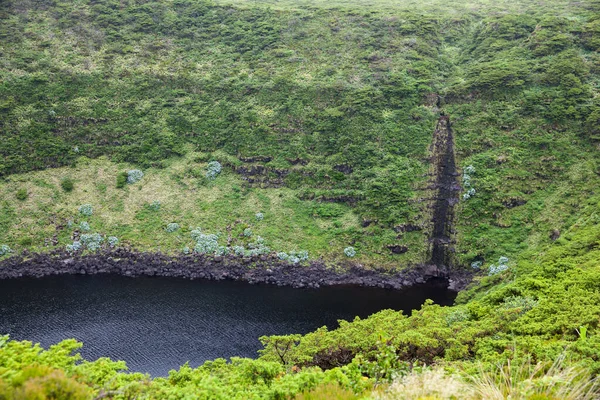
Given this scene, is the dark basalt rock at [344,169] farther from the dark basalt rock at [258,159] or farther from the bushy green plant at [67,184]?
the bushy green plant at [67,184]

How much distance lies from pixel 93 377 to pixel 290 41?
64.1 meters

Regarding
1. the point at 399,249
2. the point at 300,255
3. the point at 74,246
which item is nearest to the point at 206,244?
the point at 300,255

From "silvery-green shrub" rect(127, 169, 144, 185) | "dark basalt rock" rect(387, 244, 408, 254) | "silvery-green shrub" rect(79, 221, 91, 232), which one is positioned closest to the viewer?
"dark basalt rock" rect(387, 244, 408, 254)

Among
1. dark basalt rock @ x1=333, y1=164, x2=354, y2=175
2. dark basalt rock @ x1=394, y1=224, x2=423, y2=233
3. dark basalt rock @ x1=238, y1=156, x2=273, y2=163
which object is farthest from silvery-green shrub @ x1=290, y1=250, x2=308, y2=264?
dark basalt rock @ x1=238, y1=156, x2=273, y2=163

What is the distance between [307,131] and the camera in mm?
58062

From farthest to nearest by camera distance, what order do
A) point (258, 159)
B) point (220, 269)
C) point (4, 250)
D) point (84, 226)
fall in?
point (258, 159), point (84, 226), point (4, 250), point (220, 269)

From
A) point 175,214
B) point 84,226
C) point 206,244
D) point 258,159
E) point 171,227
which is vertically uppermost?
point 258,159

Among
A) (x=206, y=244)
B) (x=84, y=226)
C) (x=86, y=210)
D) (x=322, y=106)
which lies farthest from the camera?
(x=322, y=106)

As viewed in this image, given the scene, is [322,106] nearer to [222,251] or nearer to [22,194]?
[222,251]

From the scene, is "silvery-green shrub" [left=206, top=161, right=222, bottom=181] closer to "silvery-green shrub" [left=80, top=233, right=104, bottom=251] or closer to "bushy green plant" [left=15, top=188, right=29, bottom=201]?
"silvery-green shrub" [left=80, top=233, right=104, bottom=251]

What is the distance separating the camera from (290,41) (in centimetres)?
7012

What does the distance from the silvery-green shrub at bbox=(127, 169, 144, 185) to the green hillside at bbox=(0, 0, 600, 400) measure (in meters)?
0.62

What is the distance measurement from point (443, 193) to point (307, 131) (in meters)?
19.5

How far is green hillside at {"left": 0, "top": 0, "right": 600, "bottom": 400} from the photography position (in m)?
48.4
